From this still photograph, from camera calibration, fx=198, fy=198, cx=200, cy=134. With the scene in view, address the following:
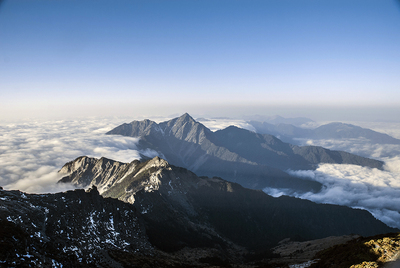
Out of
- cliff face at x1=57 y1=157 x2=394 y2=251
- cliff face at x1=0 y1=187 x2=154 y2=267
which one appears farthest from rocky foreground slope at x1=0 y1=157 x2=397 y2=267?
cliff face at x1=57 y1=157 x2=394 y2=251

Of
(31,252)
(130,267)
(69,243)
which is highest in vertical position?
(31,252)

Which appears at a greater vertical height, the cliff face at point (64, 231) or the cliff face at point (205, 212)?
the cliff face at point (64, 231)

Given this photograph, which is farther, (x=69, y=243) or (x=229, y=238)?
(x=229, y=238)

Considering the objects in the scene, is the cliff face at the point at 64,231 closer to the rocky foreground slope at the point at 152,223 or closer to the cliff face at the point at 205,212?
the rocky foreground slope at the point at 152,223

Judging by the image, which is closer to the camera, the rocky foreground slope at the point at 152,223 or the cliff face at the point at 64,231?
the cliff face at the point at 64,231

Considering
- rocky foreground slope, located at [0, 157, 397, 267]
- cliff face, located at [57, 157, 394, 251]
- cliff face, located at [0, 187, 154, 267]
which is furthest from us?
cliff face, located at [57, 157, 394, 251]

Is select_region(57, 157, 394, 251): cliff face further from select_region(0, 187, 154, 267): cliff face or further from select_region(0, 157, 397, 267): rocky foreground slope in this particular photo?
select_region(0, 187, 154, 267): cliff face

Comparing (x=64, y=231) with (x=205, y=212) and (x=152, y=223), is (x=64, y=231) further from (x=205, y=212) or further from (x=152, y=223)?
(x=205, y=212)

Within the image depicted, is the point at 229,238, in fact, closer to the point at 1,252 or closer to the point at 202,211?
the point at 202,211

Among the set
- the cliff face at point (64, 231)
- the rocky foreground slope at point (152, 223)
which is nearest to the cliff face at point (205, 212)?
the rocky foreground slope at point (152, 223)

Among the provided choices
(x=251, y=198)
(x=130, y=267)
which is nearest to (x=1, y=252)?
(x=130, y=267)

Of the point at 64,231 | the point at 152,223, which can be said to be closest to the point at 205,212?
the point at 152,223
